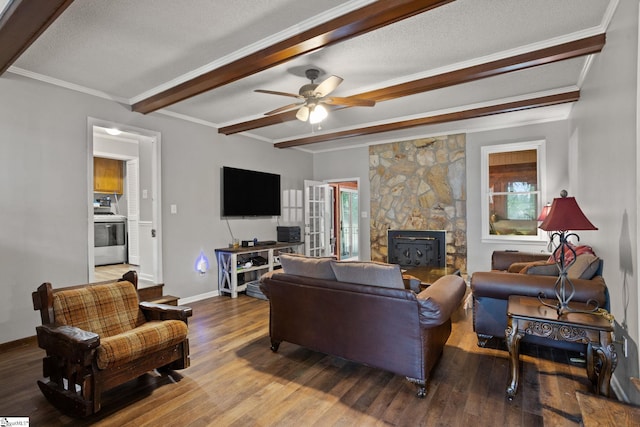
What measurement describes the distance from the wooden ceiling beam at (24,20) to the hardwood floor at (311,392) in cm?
248

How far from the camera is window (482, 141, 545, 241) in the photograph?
4930 millimetres

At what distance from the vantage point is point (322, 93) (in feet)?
9.80

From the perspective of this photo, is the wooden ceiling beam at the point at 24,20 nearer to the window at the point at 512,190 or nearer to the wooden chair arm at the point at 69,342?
the wooden chair arm at the point at 69,342

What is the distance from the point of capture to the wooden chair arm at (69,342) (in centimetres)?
189

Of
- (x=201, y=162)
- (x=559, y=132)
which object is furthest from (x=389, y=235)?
(x=201, y=162)

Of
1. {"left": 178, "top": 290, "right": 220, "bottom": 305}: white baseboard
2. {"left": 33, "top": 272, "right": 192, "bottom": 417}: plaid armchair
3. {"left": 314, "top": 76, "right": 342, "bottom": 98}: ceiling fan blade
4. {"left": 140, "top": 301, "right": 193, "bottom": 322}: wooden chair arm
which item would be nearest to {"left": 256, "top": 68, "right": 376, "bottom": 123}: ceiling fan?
{"left": 314, "top": 76, "right": 342, "bottom": 98}: ceiling fan blade

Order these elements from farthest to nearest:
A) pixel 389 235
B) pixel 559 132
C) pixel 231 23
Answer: pixel 389 235, pixel 559 132, pixel 231 23

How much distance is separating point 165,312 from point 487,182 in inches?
195

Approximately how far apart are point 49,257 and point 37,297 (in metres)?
1.38

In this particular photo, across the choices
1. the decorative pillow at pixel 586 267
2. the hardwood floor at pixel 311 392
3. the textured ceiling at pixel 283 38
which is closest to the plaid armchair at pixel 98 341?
the hardwood floor at pixel 311 392

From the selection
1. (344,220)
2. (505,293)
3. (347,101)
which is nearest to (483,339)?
(505,293)

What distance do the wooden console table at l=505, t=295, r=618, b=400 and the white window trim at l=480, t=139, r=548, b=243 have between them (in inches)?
118

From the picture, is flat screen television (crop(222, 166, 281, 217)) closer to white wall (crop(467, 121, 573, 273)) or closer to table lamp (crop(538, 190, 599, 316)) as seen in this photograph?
white wall (crop(467, 121, 573, 273))

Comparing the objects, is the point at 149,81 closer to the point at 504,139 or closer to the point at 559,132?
the point at 504,139
